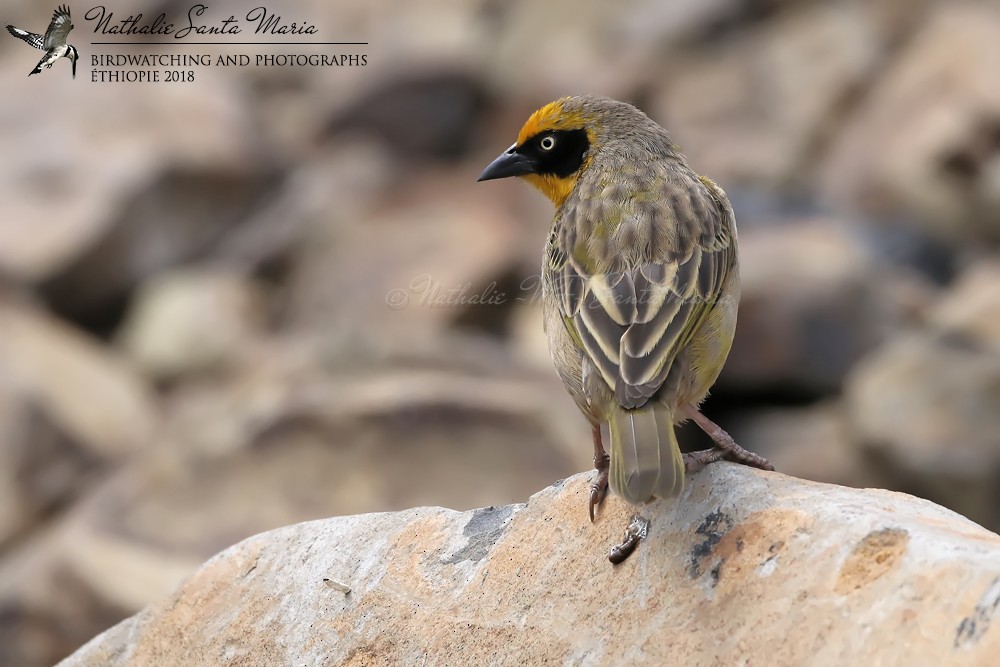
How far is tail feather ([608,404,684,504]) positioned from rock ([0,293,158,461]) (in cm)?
884

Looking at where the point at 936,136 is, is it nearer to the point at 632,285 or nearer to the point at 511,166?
the point at 511,166

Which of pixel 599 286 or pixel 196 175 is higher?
pixel 196 175

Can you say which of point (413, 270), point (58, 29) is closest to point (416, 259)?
point (413, 270)

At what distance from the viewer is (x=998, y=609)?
Result: 375 centimetres

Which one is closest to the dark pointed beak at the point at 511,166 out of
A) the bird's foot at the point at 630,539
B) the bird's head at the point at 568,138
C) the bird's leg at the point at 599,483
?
the bird's head at the point at 568,138

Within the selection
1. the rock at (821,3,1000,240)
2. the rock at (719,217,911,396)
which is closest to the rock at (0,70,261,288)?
the rock at (719,217,911,396)

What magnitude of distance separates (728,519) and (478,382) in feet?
21.2

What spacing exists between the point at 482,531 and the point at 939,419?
6.70 metres

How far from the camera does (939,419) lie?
10984 mm

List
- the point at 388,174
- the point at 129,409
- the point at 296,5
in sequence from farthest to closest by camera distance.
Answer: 1. the point at 296,5
2. the point at 388,174
3. the point at 129,409

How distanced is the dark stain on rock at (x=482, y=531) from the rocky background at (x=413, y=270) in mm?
351

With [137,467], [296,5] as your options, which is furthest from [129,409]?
[296,5]

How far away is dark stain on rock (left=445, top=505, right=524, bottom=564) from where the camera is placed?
205 inches

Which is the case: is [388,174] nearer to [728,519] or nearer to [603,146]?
[603,146]
